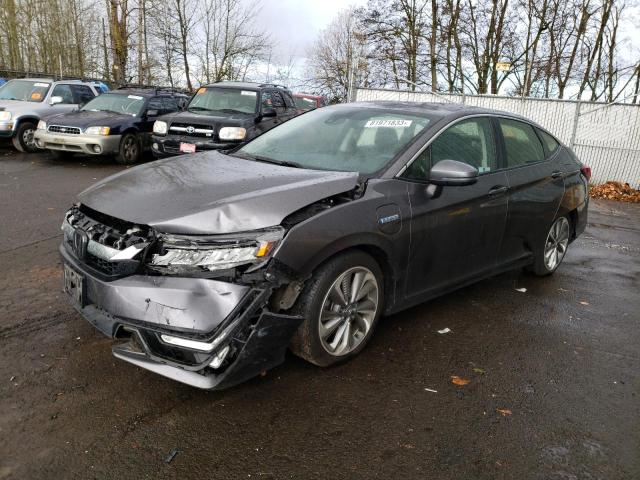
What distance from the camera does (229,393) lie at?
3.05 m

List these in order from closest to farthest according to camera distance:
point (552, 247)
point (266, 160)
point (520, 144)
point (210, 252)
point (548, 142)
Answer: point (210, 252)
point (266, 160)
point (520, 144)
point (548, 142)
point (552, 247)

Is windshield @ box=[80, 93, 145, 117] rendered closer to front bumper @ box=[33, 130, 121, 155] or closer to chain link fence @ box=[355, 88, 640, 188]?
front bumper @ box=[33, 130, 121, 155]

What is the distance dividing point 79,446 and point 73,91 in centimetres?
1316

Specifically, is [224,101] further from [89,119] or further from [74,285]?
[74,285]

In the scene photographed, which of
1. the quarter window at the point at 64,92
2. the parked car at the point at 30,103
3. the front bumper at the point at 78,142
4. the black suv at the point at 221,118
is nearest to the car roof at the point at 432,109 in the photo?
the black suv at the point at 221,118

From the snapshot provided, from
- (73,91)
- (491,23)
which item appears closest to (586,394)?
(73,91)

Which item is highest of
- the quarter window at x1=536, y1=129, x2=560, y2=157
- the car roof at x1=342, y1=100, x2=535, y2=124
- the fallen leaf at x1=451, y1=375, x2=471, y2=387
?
the car roof at x1=342, y1=100, x2=535, y2=124

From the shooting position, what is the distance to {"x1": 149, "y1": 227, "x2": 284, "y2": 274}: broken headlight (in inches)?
109

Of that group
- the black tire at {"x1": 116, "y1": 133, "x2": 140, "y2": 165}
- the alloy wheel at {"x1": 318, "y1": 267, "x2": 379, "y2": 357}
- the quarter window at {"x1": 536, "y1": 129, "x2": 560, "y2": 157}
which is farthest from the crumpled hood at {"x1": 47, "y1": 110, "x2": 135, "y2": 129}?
the alloy wheel at {"x1": 318, "y1": 267, "x2": 379, "y2": 357}

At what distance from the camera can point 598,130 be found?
1317cm

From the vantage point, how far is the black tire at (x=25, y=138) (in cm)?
1253

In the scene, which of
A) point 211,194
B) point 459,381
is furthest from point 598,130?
point 211,194

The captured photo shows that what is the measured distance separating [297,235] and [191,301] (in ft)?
2.17

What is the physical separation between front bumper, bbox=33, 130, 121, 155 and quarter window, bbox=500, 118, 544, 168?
9.00 metres
